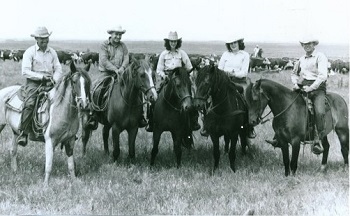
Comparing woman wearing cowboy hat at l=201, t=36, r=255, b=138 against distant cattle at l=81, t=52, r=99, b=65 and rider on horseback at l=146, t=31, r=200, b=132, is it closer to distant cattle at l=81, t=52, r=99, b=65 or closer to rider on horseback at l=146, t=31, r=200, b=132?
rider on horseback at l=146, t=31, r=200, b=132

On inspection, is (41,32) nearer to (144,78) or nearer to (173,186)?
(144,78)

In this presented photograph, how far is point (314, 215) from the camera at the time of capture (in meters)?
6.26

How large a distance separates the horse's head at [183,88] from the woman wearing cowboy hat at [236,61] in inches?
54.7

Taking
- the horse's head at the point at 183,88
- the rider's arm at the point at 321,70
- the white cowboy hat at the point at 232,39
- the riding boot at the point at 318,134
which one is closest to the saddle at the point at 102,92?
the horse's head at the point at 183,88

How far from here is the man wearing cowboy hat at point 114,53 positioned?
368 inches

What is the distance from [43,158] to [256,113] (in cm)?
491

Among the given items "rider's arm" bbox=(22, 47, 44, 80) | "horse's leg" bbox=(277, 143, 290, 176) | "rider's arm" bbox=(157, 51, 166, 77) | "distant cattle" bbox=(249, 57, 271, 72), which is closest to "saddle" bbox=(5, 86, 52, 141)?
"rider's arm" bbox=(22, 47, 44, 80)

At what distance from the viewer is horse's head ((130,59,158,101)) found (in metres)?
7.87

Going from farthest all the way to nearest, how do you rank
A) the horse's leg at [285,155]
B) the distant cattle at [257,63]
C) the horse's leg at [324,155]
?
the distant cattle at [257,63]
the horse's leg at [324,155]
the horse's leg at [285,155]

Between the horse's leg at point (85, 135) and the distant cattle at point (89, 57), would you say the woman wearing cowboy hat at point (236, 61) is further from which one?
the distant cattle at point (89, 57)

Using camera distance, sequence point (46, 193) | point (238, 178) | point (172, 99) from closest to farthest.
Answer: point (46, 193), point (238, 178), point (172, 99)

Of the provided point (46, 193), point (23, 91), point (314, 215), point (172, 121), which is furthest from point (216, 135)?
point (23, 91)

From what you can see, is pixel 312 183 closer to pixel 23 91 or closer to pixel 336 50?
pixel 336 50

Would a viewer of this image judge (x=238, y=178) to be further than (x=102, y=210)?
Yes
